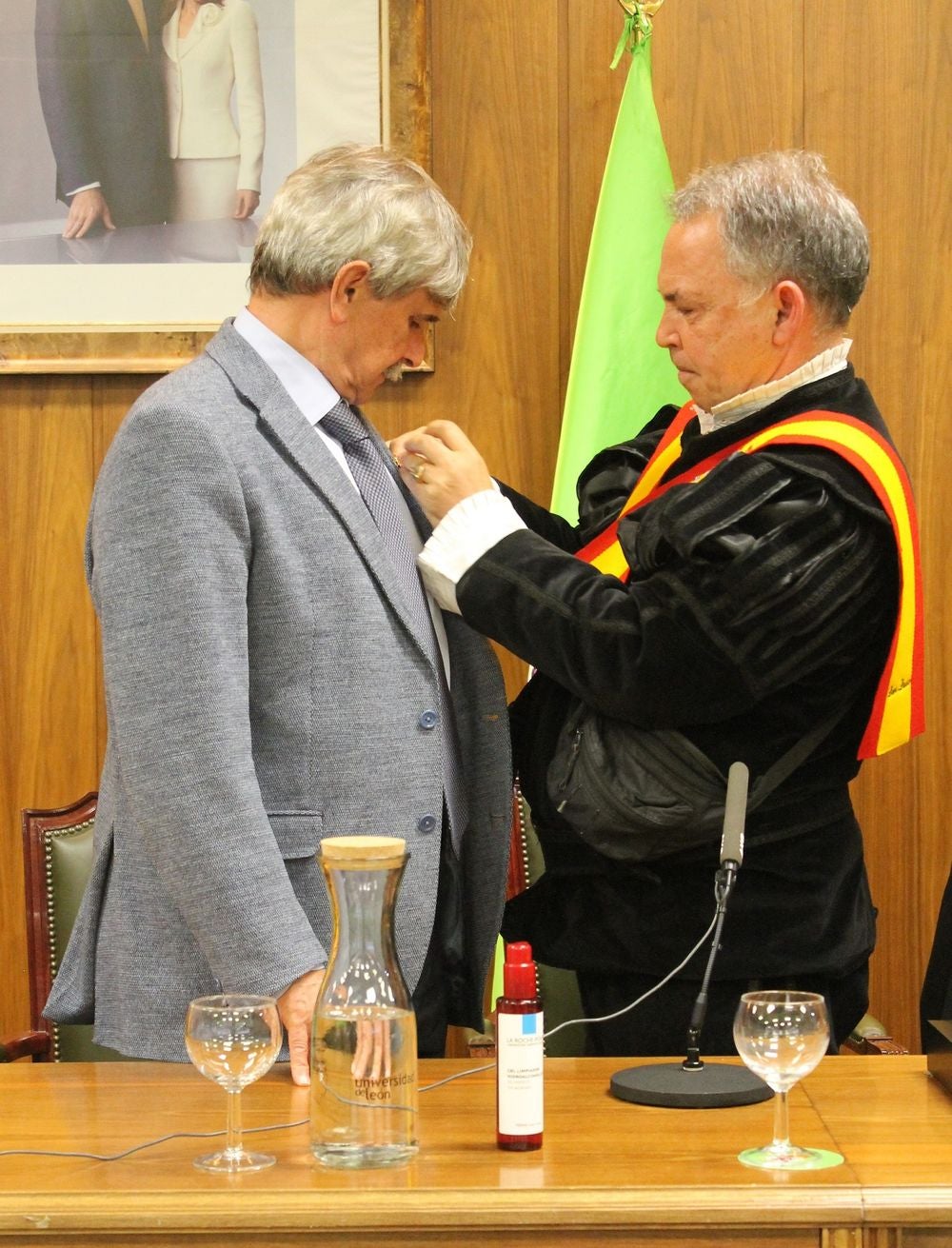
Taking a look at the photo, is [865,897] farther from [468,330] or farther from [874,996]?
[468,330]

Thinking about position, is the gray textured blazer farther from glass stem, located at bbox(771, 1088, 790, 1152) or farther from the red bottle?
glass stem, located at bbox(771, 1088, 790, 1152)

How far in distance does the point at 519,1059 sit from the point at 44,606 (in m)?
2.08

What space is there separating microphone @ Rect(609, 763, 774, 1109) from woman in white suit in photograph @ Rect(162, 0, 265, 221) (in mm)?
2025

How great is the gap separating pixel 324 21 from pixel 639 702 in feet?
6.26

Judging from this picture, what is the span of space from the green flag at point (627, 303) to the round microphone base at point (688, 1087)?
151 centimetres

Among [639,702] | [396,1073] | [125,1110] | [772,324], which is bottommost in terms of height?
[125,1110]

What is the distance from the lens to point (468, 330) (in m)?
3.22

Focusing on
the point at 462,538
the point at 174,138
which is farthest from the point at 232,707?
the point at 174,138

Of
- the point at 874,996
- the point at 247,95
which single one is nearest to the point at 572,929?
the point at 874,996

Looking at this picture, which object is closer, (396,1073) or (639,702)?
(396,1073)

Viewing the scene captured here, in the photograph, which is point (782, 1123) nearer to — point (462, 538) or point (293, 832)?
point (293, 832)

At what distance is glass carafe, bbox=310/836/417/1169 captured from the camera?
52.4 inches

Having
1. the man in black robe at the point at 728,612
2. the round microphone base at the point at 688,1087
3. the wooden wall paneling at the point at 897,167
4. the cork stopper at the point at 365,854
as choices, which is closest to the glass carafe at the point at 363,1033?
the cork stopper at the point at 365,854

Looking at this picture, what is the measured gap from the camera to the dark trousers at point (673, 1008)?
191 centimetres
